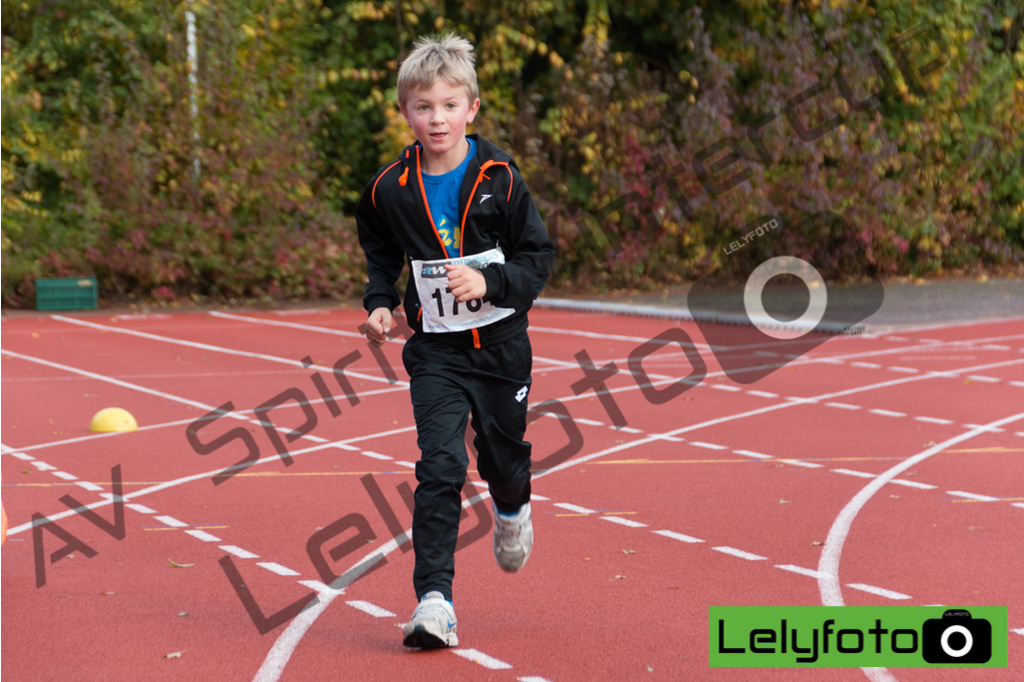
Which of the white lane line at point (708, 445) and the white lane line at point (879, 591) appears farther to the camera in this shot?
the white lane line at point (708, 445)

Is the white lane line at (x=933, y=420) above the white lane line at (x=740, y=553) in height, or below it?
below

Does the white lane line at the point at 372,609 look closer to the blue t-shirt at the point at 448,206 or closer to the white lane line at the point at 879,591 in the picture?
the blue t-shirt at the point at 448,206

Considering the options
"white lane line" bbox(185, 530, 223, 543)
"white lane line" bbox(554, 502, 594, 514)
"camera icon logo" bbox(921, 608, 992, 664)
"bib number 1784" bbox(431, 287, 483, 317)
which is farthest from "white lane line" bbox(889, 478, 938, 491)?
"white lane line" bbox(185, 530, 223, 543)

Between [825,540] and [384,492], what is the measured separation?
233cm

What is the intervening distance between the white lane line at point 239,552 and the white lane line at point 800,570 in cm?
224

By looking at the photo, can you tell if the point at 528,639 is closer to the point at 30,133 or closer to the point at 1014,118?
the point at 30,133

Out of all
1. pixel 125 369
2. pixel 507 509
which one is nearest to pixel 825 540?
pixel 507 509

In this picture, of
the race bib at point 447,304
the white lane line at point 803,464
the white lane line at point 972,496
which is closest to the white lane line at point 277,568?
the race bib at point 447,304

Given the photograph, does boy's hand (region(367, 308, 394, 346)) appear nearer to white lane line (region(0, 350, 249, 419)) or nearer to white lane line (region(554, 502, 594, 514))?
white lane line (region(554, 502, 594, 514))

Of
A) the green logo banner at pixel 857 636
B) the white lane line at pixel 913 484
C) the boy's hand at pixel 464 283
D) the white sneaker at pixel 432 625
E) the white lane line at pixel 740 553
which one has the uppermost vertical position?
the boy's hand at pixel 464 283

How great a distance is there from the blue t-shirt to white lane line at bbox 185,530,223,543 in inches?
84.3

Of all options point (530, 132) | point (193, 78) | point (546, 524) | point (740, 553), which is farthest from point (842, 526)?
point (193, 78)

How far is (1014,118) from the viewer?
21391 millimetres

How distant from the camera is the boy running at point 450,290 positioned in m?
3.90
